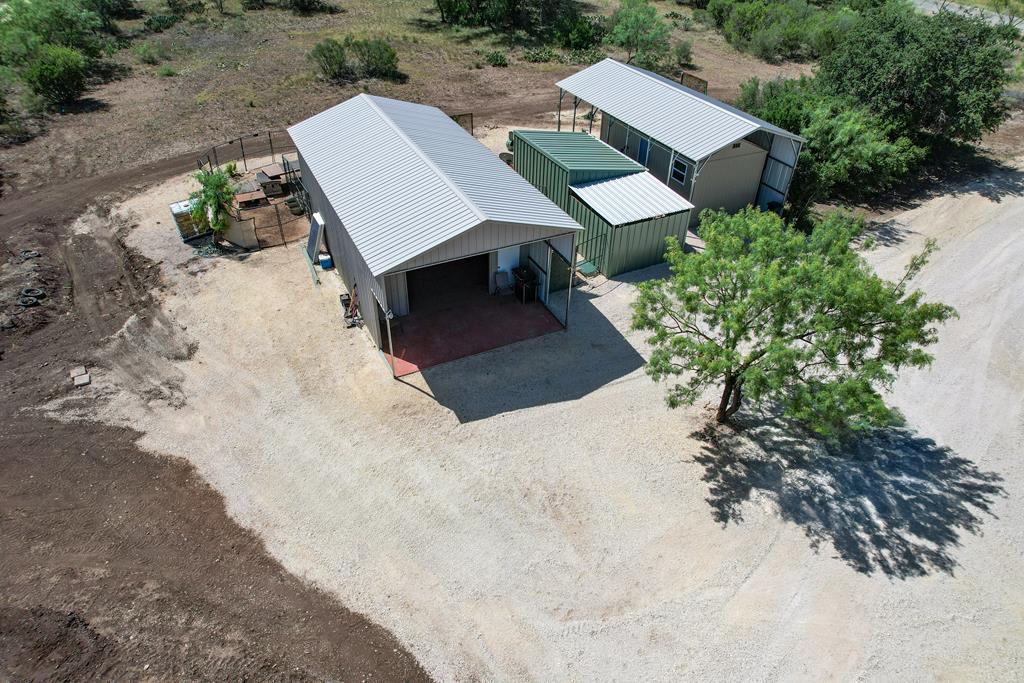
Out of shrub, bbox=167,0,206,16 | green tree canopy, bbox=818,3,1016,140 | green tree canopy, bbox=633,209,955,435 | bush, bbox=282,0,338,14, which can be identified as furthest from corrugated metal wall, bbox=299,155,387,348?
shrub, bbox=167,0,206,16

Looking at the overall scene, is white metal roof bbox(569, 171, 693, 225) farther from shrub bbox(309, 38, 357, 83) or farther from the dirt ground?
shrub bbox(309, 38, 357, 83)

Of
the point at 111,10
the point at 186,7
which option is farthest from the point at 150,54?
the point at 186,7

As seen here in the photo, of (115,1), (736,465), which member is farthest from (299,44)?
(736,465)

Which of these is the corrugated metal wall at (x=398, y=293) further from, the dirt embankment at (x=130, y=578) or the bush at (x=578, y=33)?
the bush at (x=578, y=33)

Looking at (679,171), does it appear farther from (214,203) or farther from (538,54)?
(538,54)

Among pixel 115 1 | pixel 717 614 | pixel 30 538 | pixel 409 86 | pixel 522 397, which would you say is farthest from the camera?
pixel 115 1

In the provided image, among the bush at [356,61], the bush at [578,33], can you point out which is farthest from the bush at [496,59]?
the bush at [356,61]

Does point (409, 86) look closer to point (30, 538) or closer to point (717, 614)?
point (30, 538)
